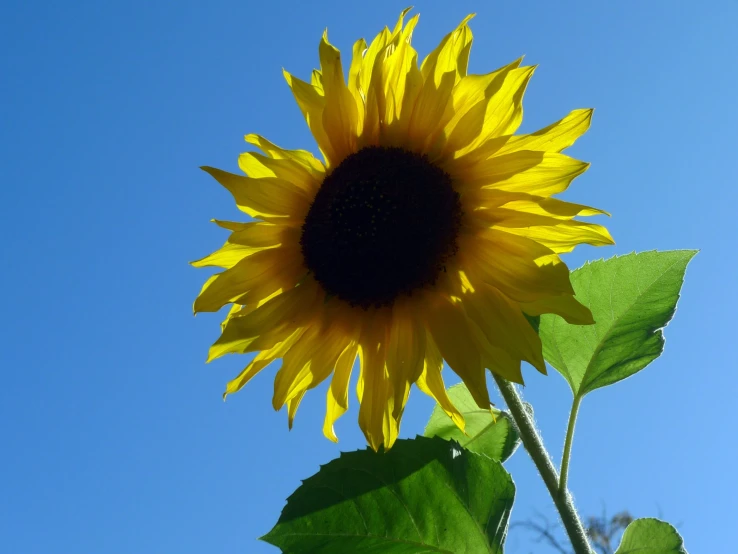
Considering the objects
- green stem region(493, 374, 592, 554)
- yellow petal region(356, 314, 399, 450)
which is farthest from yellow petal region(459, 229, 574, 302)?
yellow petal region(356, 314, 399, 450)

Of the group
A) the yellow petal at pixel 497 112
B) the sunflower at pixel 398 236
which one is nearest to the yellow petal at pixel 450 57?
the sunflower at pixel 398 236

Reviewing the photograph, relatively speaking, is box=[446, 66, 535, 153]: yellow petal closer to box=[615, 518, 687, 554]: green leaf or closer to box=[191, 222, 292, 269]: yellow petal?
box=[191, 222, 292, 269]: yellow petal

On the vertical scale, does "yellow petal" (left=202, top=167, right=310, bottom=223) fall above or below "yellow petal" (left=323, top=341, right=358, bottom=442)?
above

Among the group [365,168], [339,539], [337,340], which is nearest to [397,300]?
[337,340]

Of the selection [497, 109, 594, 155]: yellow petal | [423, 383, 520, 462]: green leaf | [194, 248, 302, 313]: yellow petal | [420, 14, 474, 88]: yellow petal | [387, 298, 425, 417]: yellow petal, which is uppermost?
[420, 14, 474, 88]: yellow petal

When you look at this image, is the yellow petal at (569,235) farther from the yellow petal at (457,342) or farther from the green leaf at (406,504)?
the green leaf at (406,504)

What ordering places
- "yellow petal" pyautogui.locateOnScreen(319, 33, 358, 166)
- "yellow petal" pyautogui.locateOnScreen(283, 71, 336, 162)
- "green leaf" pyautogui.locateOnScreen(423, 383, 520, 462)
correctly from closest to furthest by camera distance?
"yellow petal" pyautogui.locateOnScreen(319, 33, 358, 166) → "yellow petal" pyautogui.locateOnScreen(283, 71, 336, 162) → "green leaf" pyautogui.locateOnScreen(423, 383, 520, 462)

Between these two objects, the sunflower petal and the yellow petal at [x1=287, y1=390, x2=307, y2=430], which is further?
the yellow petal at [x1=287, y1=390, x2=307, y2=430]
